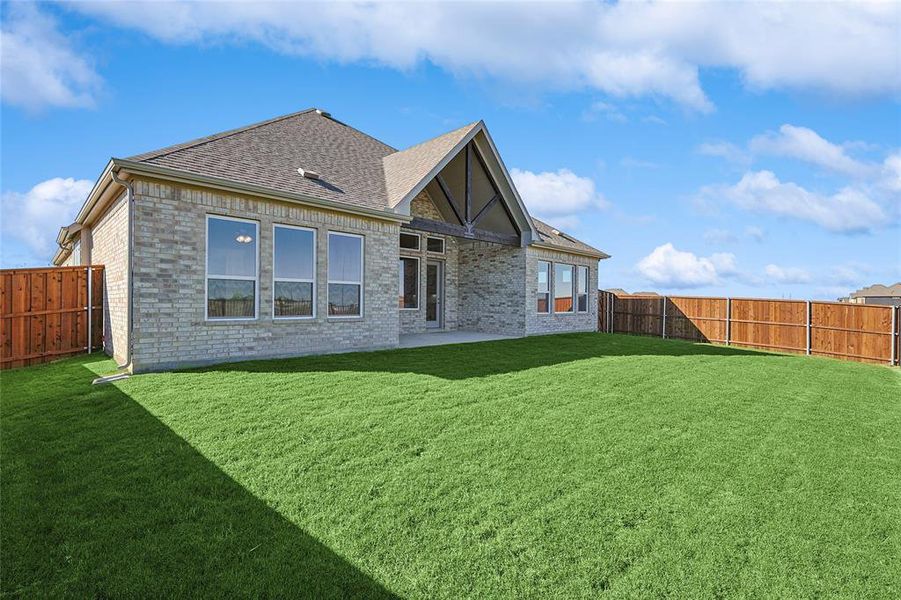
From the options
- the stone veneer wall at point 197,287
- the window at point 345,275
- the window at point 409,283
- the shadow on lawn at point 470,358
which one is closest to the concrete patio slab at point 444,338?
the shadow on lawn at point 470,358

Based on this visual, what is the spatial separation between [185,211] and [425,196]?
8243 millimetres

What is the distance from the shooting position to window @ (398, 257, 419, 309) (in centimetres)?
1431

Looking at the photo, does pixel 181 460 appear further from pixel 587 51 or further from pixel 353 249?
pixel 587 51

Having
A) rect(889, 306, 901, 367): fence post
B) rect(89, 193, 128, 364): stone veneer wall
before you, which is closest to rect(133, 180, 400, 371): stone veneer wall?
rect(89, 193, 128, 364): stone veneer wall

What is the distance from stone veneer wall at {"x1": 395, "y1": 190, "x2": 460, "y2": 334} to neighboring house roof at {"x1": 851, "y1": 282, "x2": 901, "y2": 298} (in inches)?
1582

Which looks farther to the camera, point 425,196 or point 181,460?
point 425,196

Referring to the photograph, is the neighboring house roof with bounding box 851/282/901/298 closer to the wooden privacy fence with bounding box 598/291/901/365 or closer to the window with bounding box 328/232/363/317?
the wooden privacy fence with bounding box 598/291/901/365

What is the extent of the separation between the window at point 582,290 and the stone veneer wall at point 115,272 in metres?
15.1

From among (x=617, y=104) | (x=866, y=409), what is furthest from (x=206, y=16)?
(x=866, y=409)

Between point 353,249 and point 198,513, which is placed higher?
point 353,249

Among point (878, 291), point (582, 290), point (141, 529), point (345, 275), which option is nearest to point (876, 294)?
point (878, 291)

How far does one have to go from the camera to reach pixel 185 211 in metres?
7.80

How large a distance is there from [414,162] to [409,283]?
13.4 ft

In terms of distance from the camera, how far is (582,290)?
18.1 meters
